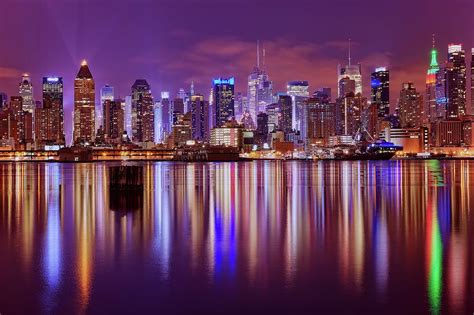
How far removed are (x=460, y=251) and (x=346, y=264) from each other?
13.4 feet

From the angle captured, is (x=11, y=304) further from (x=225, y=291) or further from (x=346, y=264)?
(x=346, y=264)

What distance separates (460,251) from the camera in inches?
725

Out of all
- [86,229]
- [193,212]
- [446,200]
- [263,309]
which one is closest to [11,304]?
[263,309]

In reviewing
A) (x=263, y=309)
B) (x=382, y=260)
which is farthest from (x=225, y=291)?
(x=382, y=260)

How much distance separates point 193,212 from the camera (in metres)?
30.5

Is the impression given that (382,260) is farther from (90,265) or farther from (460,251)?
(90,265)

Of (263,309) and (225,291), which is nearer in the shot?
(263,309)

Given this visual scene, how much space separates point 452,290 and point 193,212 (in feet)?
59.9

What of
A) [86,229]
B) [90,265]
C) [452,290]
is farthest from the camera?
[86,229]

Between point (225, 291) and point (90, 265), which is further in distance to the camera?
point (90, 265)

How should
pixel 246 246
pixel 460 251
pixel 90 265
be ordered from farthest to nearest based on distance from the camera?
pixel 246 246
pixel 460 251
pixel 90 265

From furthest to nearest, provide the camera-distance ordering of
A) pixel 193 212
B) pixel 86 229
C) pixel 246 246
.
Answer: pixel 193 212, pixel 86 229, pixel 246 246

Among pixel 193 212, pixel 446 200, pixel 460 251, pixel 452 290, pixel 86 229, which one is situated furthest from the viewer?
pixel 446 200

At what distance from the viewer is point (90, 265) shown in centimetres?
1661
